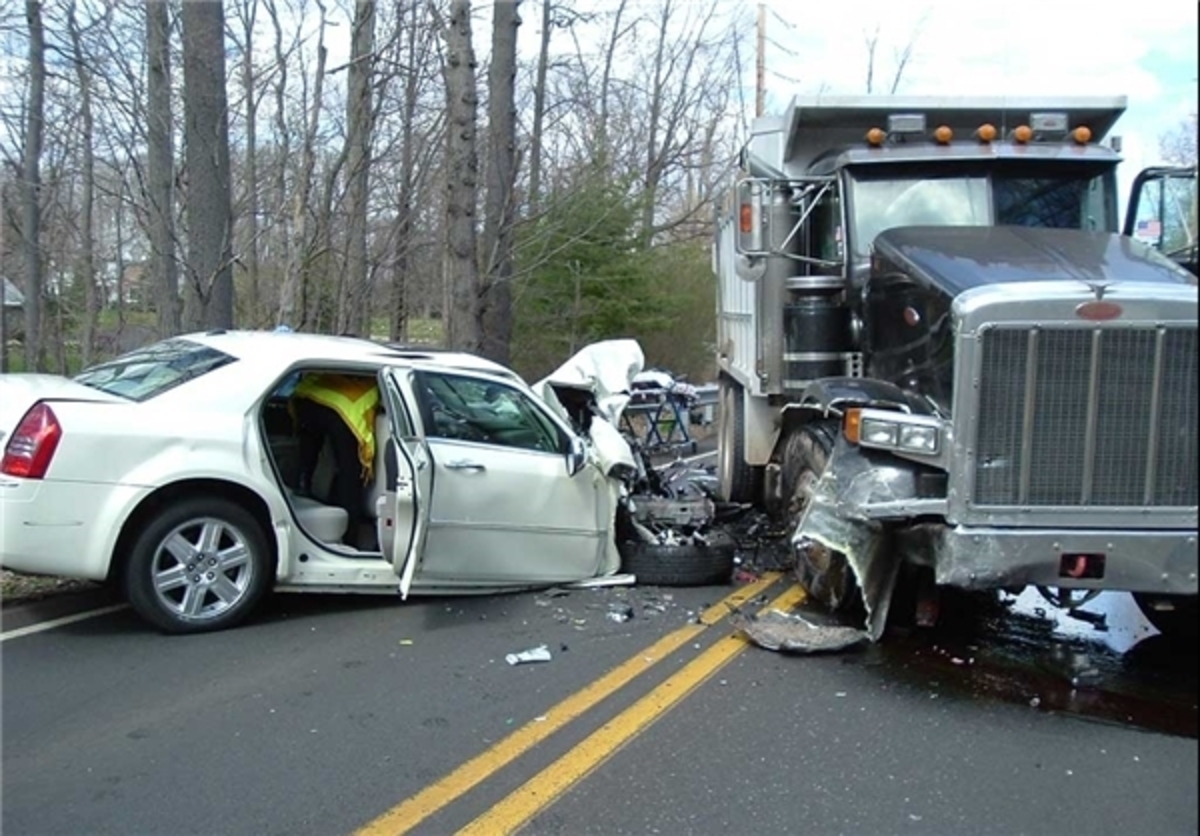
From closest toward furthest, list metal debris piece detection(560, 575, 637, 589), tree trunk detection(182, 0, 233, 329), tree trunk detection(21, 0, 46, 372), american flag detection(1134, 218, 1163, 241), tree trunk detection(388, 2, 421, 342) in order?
metal debris piece detection(560, 575, 637, 589)
american flag detection(1134, 218, 1163, 241)
tree trunk detection(182, 0, 233, 329)
tree trunk detection(21, 0, 46, 372)
tree trunk detection(388, 2, 421, 342)

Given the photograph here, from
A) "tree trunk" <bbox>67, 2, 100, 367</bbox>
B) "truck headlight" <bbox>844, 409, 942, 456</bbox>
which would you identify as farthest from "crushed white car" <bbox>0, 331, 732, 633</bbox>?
"tree trunk" <bbox>67, 2, 100, 367</bbox>

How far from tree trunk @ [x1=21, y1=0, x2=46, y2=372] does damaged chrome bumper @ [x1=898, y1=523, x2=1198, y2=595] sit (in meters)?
11.8

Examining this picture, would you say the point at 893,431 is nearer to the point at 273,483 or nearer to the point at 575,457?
the point at 575,457

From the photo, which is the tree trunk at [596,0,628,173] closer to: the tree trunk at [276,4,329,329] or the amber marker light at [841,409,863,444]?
the tree trunk at [276,4,329,329]

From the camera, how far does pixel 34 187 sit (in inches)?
609

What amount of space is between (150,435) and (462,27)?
22.7ft

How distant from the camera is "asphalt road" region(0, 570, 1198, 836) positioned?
365cm

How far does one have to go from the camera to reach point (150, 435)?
5.36 meters

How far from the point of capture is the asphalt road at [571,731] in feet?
12.0

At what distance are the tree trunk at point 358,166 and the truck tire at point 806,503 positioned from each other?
27.8 feet

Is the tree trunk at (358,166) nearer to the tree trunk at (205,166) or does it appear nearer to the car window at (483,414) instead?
the tree trunk at (205,166)

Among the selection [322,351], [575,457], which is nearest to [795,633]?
[575,457]

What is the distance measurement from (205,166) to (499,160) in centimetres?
411

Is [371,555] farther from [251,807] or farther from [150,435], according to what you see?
[251,807]
